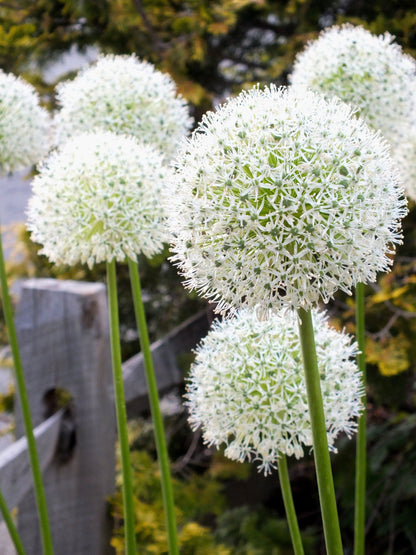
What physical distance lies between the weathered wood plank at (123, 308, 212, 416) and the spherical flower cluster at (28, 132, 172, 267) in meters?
0.95

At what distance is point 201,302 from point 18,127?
5.63 ft

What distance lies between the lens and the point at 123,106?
1408 millimetres

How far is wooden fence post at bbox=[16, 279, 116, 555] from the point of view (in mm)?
1865

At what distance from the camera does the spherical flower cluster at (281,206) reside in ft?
2.32

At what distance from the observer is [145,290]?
10.3 feet

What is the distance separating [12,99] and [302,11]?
5.85 ft

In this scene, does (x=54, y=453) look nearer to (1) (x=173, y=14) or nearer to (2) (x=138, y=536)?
(2) (x=138, y=536)

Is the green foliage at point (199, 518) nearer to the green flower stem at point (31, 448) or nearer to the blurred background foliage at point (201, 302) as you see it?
the blurred background foliage at point (201, 302)

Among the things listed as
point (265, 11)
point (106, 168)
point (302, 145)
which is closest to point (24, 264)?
point (265, 11)

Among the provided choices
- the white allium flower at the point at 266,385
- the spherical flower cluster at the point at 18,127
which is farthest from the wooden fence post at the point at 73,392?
the white allium flower at the point at 266,385

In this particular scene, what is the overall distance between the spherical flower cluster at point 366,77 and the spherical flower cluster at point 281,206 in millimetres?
665

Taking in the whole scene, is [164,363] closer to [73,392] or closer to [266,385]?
[73,392]

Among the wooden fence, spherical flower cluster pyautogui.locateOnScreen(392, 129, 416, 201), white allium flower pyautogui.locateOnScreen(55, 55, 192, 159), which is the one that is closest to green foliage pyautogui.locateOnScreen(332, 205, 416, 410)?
spherical flower cluster pyautogui.locateOnScreen(392, 129, 416, 201)

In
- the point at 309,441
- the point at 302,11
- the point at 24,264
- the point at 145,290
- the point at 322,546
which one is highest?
the point at 302,11
